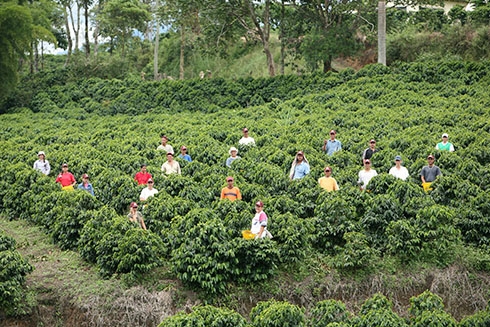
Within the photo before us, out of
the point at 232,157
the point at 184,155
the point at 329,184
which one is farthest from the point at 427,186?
the point at 184,155

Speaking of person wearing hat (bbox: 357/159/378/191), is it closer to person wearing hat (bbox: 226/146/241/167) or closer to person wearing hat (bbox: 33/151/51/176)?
person wearing hat (bbox: 226/146/241/167)

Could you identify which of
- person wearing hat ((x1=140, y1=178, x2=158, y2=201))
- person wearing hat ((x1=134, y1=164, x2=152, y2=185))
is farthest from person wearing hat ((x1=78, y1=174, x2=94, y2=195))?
person wearing hat ((x1=140, y1=178, x2=158, y2=201))

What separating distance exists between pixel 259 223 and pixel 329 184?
7.85 ft

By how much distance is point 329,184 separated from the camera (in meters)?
13.5

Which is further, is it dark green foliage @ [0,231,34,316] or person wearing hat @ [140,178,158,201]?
person wearing hat @ [140,178,158,201]

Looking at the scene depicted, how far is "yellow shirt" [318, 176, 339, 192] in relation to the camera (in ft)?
44.1

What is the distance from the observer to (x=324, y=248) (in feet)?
40.3

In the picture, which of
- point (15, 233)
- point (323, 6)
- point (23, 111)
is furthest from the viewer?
point (323, 6)

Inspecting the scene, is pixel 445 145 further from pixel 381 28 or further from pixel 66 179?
pixel 381 28

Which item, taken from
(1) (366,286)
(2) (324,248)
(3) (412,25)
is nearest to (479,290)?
(1) (366,286)

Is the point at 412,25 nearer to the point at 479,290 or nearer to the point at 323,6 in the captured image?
the point at 323,6

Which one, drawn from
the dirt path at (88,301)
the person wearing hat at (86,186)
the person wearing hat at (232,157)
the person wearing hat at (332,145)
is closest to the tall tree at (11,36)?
the person wearing hat at (86,186)

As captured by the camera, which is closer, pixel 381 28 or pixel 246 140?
pixel 246 140

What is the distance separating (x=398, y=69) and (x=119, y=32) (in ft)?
69.1
